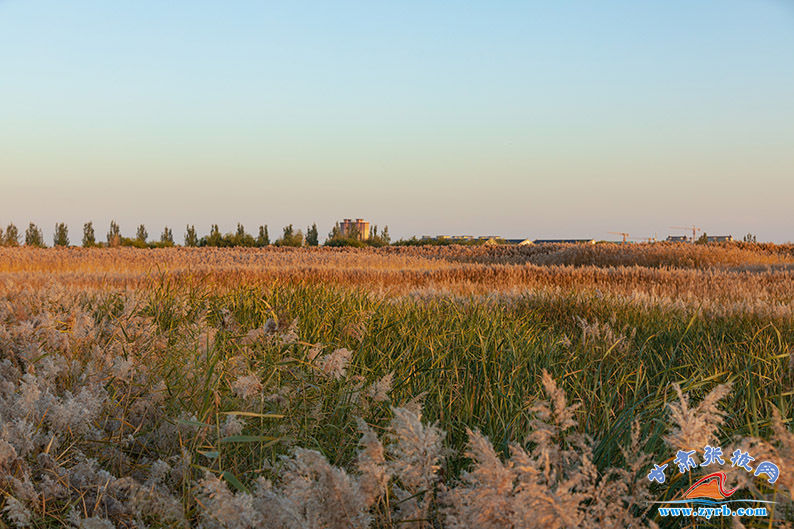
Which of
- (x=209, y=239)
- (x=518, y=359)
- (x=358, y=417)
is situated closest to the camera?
(x=358, y=417)

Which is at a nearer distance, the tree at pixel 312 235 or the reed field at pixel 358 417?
the reed field at pixel 358 417

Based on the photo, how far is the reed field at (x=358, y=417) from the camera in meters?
1.42

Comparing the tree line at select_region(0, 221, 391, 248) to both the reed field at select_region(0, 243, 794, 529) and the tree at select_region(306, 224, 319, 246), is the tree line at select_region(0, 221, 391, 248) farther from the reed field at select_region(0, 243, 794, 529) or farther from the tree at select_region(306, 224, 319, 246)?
the reed field at select_region(0, 243, 794, 529)

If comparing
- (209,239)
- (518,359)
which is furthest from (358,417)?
(209,239)

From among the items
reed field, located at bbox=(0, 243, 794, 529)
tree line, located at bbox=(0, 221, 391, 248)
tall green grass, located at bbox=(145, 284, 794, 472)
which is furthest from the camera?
tree line, located at bbox=(0, 221, 391, 248)

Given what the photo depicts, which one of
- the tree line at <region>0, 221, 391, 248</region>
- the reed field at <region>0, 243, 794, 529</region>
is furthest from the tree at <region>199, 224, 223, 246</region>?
the reed field at <region>0, 243, 794, 529</region>

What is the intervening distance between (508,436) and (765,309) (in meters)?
5.11

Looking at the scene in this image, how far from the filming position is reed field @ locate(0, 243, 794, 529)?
4.66 ft

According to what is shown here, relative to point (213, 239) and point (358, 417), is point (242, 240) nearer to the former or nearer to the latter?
point (213, 239)

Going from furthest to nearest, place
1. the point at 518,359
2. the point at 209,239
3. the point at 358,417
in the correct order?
the point at 209,239
the point at 518,359
the point at 358,417

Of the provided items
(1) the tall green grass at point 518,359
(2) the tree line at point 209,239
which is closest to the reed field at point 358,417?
(1) the tall green grass at point 518,359

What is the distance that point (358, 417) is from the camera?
104 inches

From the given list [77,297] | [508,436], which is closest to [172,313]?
[77,297]

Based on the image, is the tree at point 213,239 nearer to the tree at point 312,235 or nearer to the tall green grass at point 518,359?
the tree at point 312,235
